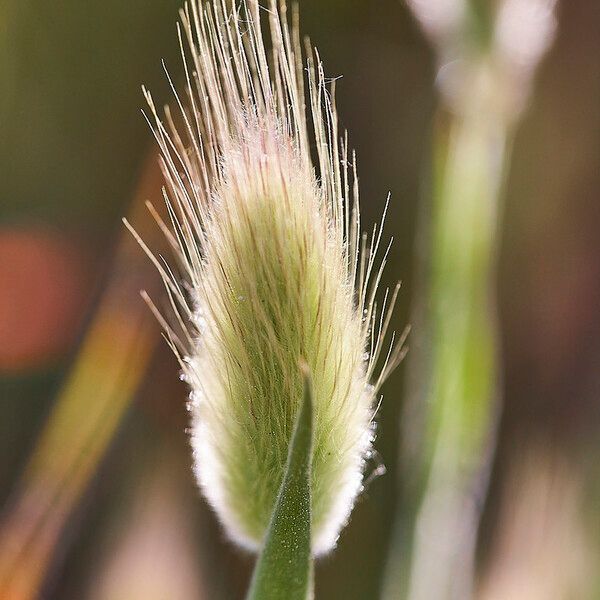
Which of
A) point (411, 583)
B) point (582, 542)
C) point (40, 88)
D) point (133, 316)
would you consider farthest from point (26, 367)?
point (582, 542)

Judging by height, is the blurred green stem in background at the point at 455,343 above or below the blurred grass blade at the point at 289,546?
below

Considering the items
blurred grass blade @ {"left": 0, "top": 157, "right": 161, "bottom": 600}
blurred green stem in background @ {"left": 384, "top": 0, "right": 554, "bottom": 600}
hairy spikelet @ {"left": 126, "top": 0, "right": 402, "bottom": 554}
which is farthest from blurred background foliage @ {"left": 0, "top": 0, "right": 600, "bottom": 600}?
hairy spikelet @ {"left": 126, "top": 0, "right": 402, "bottom": 554}

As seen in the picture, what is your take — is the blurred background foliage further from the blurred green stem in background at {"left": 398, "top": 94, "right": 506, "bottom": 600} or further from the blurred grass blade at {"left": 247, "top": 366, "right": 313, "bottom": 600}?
the blurred grass blade at {"left": 247, "top": 366, "right": 313, "bottom": 600}

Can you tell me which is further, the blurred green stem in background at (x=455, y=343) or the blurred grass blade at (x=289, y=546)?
the blurred green stem in background at (x=455, y=343)

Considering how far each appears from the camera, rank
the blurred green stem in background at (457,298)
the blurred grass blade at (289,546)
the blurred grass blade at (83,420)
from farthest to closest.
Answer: the blurred grass blade at (83,420), the blurred green stem in background at (457,298), the blurred grass blade at (289,546)

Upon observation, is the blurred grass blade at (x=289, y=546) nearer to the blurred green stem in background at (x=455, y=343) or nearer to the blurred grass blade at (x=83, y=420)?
the blurred green stem in background at (x=455, y=343)

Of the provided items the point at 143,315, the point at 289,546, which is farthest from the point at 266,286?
the point at 143,315

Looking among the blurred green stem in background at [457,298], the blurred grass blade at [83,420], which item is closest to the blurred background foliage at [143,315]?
the blurred grass blade at [83,420]
